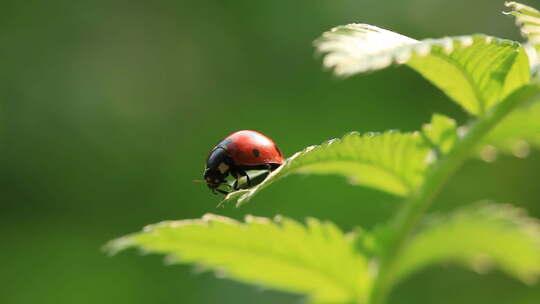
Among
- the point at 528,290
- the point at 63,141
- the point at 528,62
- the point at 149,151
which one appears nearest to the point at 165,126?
the point at 149,151

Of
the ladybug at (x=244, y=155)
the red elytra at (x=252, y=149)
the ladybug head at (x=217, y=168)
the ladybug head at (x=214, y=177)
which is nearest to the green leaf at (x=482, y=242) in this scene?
the ladybug at (x=244, y=155)

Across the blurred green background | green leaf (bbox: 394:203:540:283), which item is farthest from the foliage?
the blurred green background

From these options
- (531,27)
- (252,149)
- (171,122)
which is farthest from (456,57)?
(171,122)

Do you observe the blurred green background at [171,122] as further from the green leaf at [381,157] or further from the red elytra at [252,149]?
the green leaf at [381,157]

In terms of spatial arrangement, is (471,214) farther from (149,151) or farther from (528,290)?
(149,151)

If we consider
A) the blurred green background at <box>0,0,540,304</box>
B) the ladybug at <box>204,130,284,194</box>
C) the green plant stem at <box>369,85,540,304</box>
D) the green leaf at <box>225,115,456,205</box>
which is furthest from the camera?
the blurred green background at <box>0,0,540,304</box>

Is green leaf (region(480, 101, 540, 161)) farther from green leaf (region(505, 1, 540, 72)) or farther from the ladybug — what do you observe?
the ladybug
